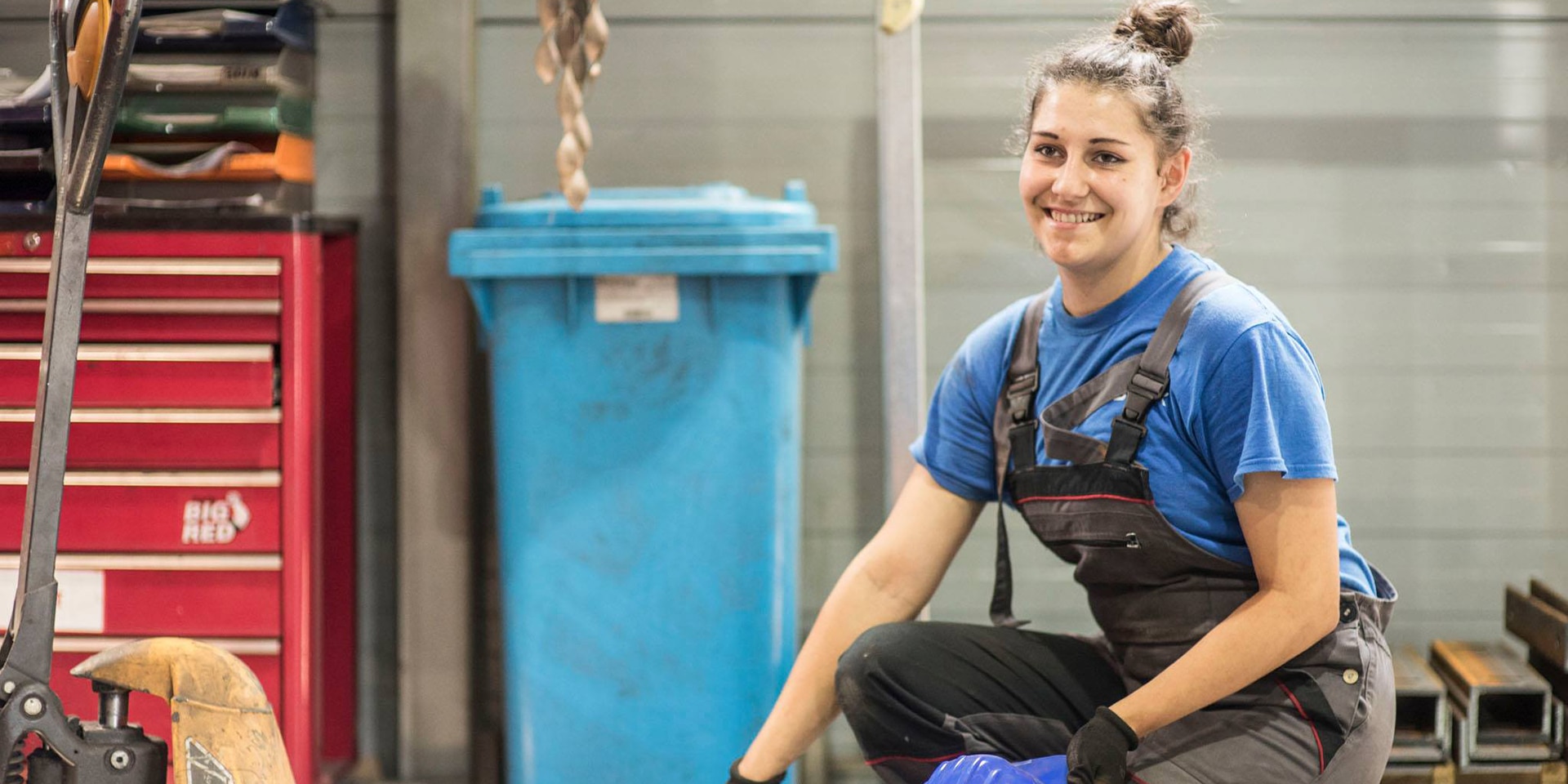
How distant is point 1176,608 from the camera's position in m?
1.83

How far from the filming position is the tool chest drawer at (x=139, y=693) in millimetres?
2441

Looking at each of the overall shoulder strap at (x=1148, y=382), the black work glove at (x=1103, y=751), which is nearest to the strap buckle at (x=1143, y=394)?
the overall shoulder strap at (x=1148, y=382)

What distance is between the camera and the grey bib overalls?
1725mm

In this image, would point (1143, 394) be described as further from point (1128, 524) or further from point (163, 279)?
point (163, 279)

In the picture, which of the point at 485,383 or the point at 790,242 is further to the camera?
the point at 485,383

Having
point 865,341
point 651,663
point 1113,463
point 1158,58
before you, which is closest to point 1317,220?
point 865,341

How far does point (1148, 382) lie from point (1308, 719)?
1.64ft

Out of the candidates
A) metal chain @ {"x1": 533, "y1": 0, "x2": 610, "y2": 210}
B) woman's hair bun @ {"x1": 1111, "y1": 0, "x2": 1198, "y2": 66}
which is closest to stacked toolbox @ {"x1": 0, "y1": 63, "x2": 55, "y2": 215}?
metal chain @ {"x1": 533, "y1": 0, "x2": 610, "y2": 210}

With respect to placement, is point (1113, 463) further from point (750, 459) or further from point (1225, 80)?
point (1225, 80)

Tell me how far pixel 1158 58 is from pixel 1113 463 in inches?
23.6

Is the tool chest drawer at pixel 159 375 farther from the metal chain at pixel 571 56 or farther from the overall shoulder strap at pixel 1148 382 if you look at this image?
the overall shoulder strap at pixel 1148 382

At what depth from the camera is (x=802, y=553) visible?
3.04 meters

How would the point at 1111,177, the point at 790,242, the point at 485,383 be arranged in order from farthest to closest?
the point at 485,383
the point at 790,242
the point at 1111,177

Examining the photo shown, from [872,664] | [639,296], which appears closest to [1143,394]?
[872,664]
